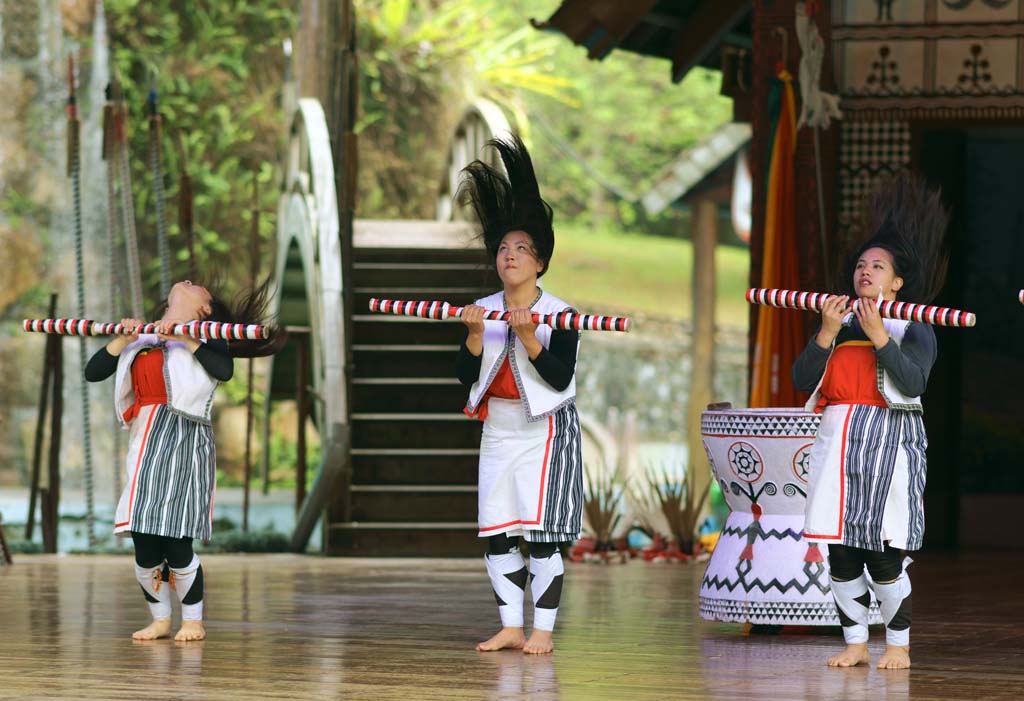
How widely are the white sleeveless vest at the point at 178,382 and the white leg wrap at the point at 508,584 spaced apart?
0.95 metres

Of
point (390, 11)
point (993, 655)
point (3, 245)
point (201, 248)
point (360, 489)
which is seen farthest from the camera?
Result: point (390, 11)

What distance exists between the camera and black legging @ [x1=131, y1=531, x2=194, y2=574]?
480 cm

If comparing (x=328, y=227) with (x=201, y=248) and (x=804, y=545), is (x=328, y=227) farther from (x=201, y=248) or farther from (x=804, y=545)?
(x=201, y=248)

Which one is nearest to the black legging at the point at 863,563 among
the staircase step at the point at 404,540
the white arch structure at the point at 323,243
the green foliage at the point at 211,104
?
the white arch structure at the point at 323,243

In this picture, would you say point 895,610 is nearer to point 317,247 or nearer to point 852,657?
point 852,657

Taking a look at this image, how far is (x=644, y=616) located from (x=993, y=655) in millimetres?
1349

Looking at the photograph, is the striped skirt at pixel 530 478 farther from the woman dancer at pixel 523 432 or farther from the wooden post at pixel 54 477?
the wooden post at pixel 54 477

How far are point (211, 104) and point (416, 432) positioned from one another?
10971 millimetres

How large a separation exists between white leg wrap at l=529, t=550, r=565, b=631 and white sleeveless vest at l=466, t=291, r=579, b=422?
391 millimetres

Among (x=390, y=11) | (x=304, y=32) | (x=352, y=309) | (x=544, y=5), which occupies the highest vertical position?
(x=544, y=5)

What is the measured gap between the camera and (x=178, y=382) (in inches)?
190

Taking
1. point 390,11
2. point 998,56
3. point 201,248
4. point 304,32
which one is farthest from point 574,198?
point 998,56

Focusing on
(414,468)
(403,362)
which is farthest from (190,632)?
(403,362)

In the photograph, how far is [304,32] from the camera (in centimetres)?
1162
